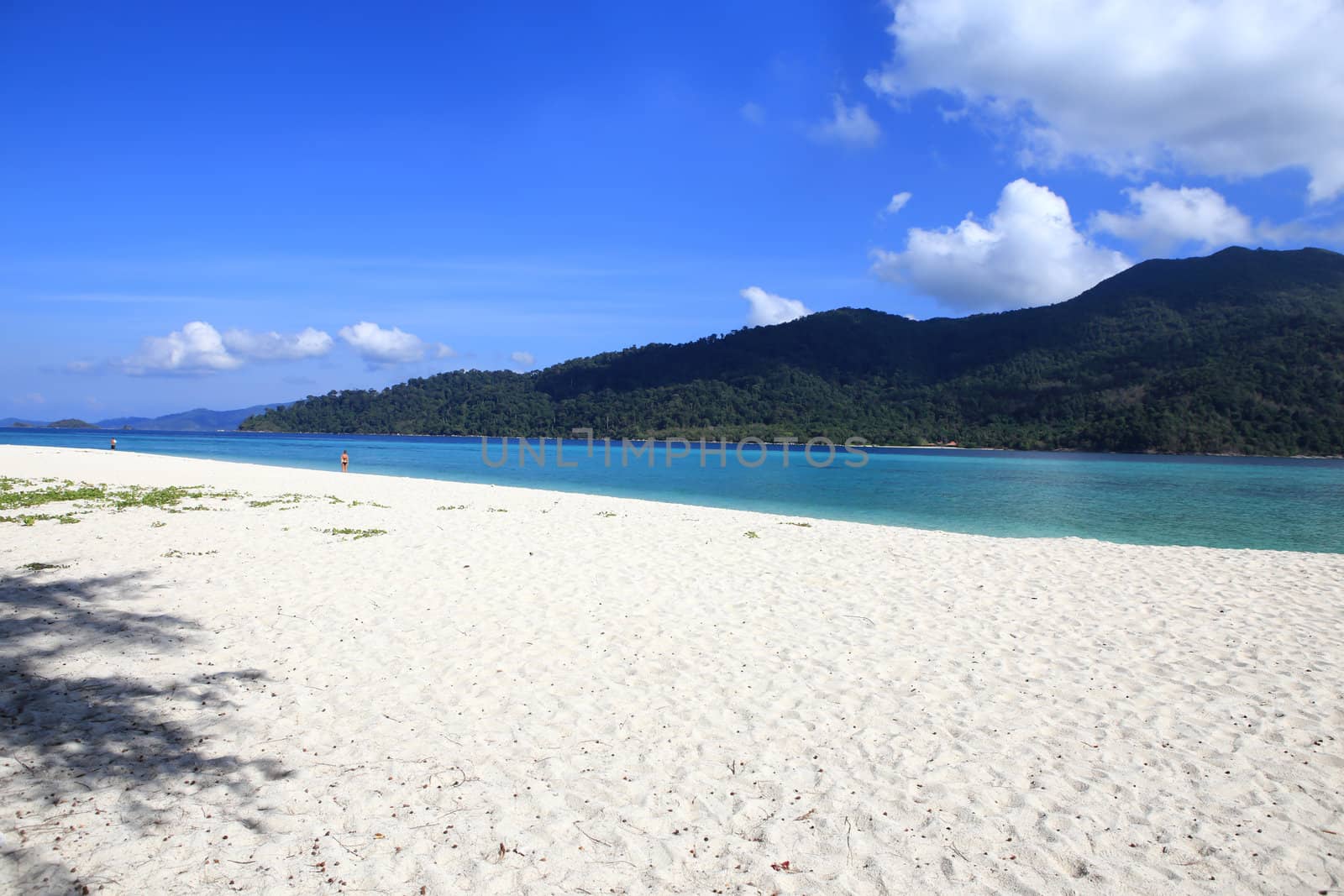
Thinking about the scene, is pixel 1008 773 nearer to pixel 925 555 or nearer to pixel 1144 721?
pixel 1144 721

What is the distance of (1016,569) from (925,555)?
1503 millimetres

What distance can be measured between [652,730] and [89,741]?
3632mm

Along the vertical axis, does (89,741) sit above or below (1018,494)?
above

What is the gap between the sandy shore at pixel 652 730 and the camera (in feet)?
11.7

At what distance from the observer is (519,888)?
3.36m

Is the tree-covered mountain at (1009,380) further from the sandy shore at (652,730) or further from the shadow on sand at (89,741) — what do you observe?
the shadow on sand at (89,741)

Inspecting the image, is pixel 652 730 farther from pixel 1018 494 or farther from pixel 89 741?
pixel 1018 494

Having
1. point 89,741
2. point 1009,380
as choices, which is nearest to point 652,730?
point 89,741

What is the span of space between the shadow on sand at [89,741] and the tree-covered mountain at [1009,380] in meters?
98.8

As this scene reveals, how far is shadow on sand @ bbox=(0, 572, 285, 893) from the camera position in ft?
11.9

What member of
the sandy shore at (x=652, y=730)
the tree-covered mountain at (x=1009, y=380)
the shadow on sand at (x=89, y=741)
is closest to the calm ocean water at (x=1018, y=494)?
the sandy shore at (x=652, y=730)

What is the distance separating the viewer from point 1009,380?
111875 mm

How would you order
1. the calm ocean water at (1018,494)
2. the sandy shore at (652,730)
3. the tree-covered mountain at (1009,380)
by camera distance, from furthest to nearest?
the tree-covered mountain at (1009,380) → the calm ocean water at (1018,494) → the sandy shore at (652,730)

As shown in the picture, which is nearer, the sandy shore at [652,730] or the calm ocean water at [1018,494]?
the sandy shore at [652,730]
